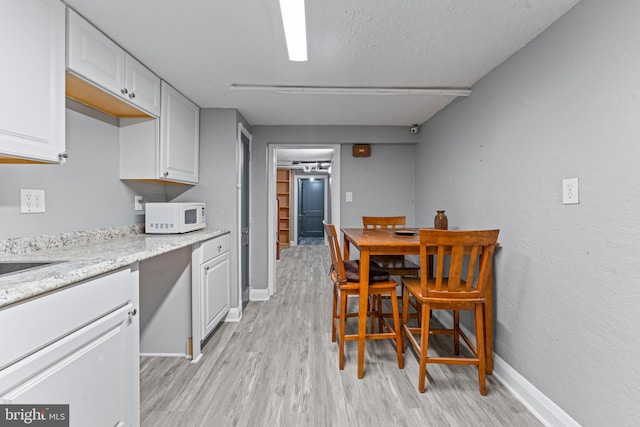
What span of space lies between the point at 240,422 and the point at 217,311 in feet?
3.59

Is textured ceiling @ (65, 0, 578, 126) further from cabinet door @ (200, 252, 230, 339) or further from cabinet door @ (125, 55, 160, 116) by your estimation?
cabinet door @ (200, 252, 230, 339)

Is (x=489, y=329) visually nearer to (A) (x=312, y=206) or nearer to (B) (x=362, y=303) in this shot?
(B) (x=362, y=303)

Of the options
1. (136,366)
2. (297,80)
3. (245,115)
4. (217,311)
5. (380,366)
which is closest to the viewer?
(136,366)

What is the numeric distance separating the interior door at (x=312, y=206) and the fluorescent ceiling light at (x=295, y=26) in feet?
26.7

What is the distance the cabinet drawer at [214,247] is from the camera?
2308 mm

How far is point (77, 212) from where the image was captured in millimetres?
1846

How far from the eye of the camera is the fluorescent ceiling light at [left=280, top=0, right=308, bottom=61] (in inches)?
50.7

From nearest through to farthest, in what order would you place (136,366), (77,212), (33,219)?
(136,366), (33,219), (77,212)

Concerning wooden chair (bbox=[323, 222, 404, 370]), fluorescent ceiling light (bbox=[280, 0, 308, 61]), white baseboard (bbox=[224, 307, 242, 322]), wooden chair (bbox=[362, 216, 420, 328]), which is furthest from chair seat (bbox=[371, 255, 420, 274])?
fluorescent ceiling light (bbox=[280, 0, 308, 61])

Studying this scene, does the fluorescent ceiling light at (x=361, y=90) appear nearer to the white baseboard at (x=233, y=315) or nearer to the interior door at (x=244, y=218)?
the interior door at (x=244, y=218)

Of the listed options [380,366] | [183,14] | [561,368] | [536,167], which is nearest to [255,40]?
[183,14]

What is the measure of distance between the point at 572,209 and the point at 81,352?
85.8 inches

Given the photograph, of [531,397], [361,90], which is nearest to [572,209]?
[531,397]

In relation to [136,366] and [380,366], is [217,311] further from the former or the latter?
[380,366]
